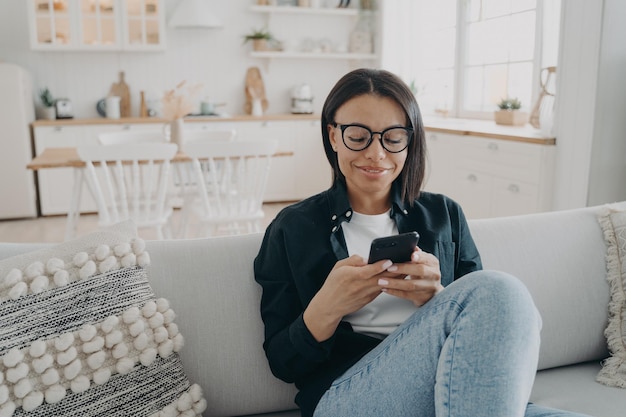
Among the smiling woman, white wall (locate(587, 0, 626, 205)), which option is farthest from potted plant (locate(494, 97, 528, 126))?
the smiling woman

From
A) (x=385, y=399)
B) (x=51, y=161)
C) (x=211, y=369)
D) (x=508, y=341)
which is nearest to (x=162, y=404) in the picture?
(x=211, y=369)

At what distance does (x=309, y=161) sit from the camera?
18.7ft

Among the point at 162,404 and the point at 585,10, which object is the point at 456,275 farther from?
the point at 585,10

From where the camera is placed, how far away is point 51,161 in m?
3.02

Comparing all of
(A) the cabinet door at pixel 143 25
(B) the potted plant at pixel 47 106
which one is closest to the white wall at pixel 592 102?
(A) the cabinet door at pixel 143 25

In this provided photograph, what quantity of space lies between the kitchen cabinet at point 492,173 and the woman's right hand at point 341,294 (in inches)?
78.3

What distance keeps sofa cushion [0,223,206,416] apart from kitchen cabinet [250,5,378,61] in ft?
15.8

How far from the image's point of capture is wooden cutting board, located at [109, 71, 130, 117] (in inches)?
218

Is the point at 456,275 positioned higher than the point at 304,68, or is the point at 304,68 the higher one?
the point at 304,68

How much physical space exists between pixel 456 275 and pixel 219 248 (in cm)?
54

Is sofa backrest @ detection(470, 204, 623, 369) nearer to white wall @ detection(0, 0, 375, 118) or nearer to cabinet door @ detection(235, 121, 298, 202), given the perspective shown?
cabinet door @ detection(235, 121, 298, 202)

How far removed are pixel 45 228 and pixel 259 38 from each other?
260 cm

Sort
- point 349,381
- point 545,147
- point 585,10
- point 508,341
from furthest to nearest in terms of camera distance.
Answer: point 545,147 < point 585,10 < point 349,381 < point 508,341

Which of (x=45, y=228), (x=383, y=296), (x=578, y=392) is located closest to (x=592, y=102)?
(x=578, y=392)
